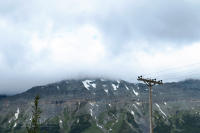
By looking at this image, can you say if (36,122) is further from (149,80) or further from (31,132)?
(149,80)

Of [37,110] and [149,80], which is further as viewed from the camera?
[149,80]

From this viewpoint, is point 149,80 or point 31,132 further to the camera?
point 149,80

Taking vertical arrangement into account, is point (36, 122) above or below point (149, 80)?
below

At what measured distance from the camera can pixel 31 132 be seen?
43.5 m

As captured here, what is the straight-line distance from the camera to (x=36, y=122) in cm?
4456

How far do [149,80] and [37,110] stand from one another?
77.5 feet

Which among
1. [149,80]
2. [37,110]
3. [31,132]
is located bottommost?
[31,132]

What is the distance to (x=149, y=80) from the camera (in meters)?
57.6

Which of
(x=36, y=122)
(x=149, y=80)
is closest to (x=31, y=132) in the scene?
(x=36, y=122)

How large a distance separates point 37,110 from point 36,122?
182cm

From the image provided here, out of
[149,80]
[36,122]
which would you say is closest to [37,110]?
[36,122]

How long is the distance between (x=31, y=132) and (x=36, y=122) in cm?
175

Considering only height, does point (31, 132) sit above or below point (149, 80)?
below

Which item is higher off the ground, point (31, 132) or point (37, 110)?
point (37, 110)
